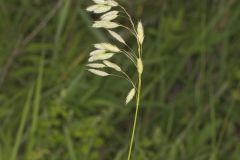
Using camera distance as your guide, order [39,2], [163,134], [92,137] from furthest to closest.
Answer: [39,2]
[163,134]
[92,137]

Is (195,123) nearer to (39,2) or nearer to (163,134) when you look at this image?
(163,134)

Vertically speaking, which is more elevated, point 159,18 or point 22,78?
point 159,18

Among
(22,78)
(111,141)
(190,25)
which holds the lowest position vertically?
(111,141)

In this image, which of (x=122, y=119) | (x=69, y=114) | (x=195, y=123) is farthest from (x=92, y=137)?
(x=195, y=123)

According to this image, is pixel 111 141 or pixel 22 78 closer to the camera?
pixel 111 141

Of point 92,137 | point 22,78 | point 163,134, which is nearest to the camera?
point 92,137

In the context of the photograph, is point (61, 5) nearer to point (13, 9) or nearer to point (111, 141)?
point (13, 9)
